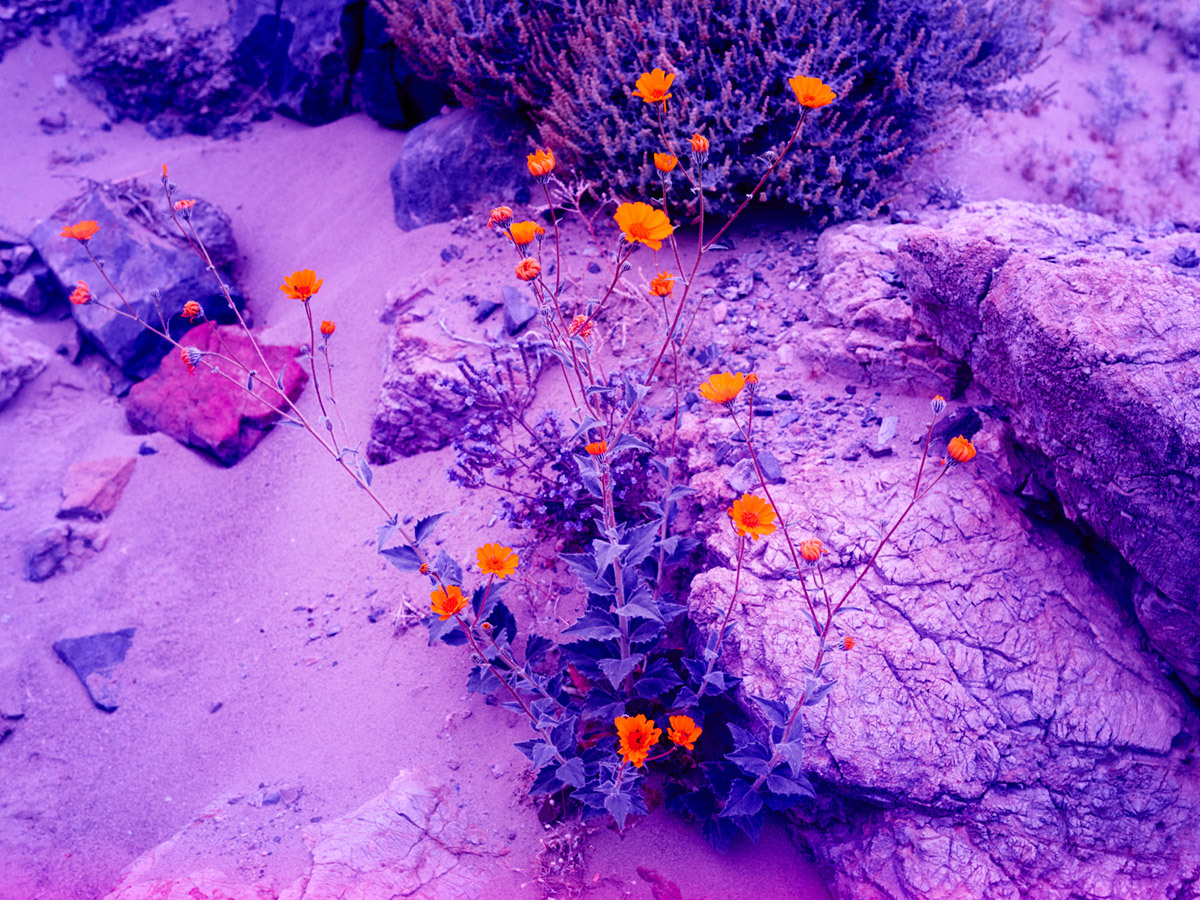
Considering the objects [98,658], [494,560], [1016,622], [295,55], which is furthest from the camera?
[295,55]

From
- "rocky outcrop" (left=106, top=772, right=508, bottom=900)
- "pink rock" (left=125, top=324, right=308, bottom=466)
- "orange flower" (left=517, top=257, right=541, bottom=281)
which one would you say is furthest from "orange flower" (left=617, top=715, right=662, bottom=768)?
"pink rock" (left=125, top=324, right=308, bottom=466)

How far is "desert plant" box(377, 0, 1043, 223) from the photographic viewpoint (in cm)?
387

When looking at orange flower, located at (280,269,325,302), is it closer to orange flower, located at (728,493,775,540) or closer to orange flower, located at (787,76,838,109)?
orange flower, located at (728,493,775,540)

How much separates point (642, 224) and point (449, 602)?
125 centimetres

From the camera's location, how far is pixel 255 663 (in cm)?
336

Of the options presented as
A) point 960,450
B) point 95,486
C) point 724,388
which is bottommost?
point 95,486

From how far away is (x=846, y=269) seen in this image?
136 inches

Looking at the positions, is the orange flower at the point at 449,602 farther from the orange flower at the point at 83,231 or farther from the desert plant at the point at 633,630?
the orange flower at the point at 83,231

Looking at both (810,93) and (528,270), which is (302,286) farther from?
(810,93)

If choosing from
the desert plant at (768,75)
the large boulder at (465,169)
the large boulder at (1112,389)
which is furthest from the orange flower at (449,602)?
the large boulder at (465,169)

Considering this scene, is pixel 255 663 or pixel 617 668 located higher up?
pixel 617 668

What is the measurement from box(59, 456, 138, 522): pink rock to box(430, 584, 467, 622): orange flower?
2967 millimetres

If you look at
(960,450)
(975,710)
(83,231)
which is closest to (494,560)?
(960,450)

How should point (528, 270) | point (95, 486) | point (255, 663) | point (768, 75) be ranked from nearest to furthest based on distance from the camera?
point (528, 270) < point (255, 663) < point (768, 75) < point (95, 486)
